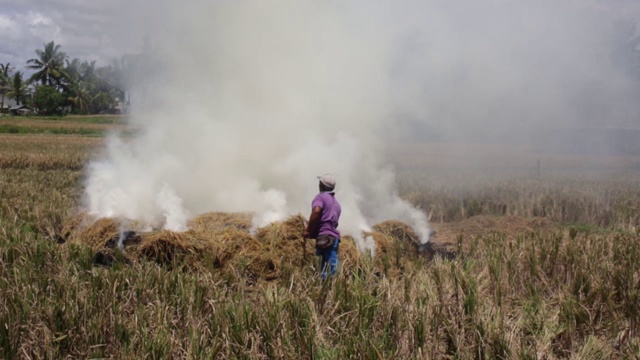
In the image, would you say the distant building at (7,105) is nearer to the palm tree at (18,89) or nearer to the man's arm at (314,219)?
the palm tree at (18,89)

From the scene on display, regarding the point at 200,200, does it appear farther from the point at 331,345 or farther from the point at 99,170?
the point at 331,345

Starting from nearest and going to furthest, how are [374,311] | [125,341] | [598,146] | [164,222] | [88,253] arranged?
1. [125,341]
2. [374,311]
3. [88,253]
4. [164,222]
5. [598,146]

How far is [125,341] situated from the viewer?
4.23 m

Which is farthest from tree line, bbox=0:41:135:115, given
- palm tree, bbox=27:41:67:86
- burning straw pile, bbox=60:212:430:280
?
burning straw pile, bbox=60:212:430:280

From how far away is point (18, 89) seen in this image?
224 ft

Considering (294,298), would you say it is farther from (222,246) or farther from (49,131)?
(49,131)

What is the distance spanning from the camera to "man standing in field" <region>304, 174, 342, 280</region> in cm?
677

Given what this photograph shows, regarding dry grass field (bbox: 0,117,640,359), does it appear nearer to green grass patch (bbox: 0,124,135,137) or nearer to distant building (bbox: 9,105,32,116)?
green grass patch (bbox: 0,124,135,137)

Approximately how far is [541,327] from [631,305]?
120cm

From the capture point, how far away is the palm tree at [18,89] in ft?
222

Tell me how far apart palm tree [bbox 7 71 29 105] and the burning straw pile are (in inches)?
2679

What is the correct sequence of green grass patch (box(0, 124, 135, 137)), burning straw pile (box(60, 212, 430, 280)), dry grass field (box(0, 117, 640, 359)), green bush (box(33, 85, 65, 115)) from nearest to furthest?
dry grass field (box(0, 117, 640, 359))
burning straw pile (box(60, 212, 430, 280))
green grass patch (box(0, 124, 135, 137))
green bush (box(33, 85, 65, 115))

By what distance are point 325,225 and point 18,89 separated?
236 ft

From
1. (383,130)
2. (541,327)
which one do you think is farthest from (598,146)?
(541,327)
